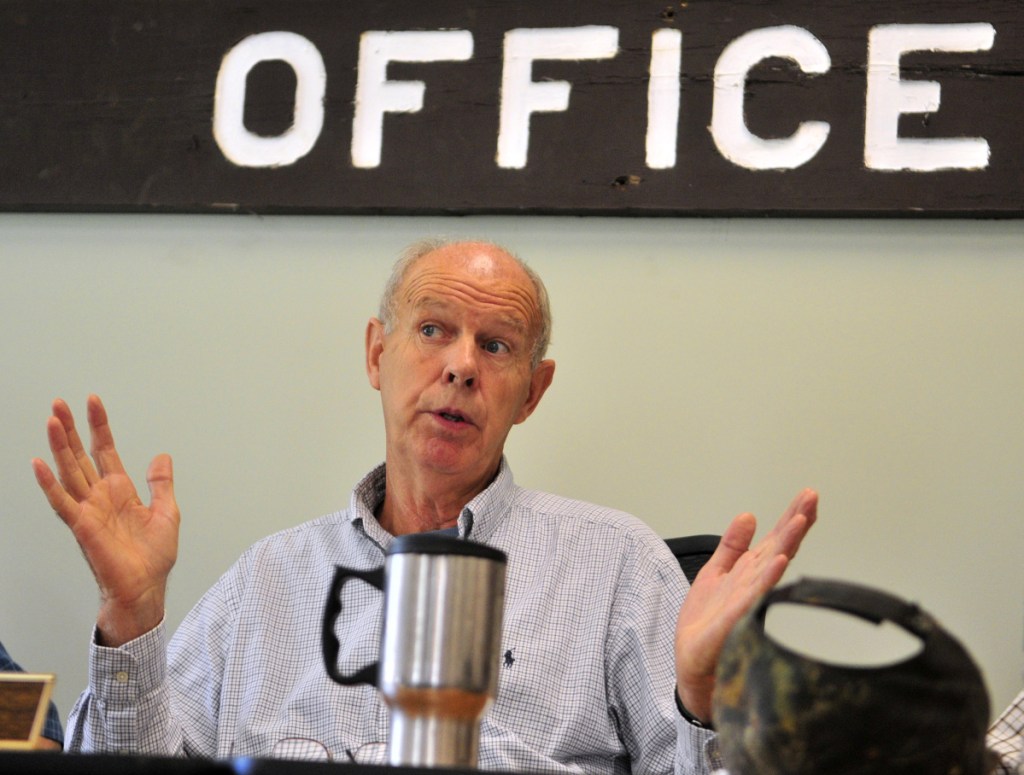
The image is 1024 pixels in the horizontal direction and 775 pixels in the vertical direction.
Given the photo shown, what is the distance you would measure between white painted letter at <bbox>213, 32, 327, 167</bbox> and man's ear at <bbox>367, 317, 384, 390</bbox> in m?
0.41

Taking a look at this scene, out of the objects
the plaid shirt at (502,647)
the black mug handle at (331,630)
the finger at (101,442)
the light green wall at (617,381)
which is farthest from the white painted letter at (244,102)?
the black mug handle at (331,630)

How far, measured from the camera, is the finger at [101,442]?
1463 mm

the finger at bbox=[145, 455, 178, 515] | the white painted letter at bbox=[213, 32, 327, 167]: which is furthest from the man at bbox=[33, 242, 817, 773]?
the white painted letter at bbox=[213, 32, 327, 167]

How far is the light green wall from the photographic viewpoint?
2006mm

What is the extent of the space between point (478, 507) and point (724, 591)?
72 centimetres

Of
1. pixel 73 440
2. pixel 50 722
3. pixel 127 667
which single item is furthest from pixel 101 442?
pixel 50 722

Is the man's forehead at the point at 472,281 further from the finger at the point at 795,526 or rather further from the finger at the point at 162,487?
the finger at the point at 795,526

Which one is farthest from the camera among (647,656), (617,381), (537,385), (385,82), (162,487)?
(385,82)

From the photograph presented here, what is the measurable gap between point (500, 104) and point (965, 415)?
0.91 m

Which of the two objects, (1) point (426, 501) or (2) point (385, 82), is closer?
(1) point (426, 501)

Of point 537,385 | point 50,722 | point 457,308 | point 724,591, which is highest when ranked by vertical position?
point 457,308

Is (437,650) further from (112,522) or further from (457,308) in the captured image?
(457,308)

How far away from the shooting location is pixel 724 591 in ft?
3.81

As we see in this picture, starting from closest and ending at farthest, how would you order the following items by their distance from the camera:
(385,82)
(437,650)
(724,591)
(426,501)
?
(437,650), (724,591), (426,501), (385,82)
